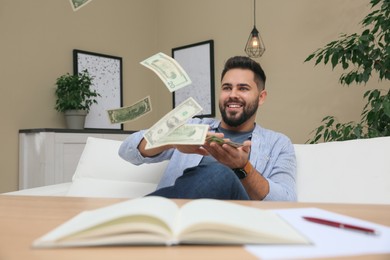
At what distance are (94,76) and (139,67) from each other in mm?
642

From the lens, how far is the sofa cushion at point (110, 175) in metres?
1.72

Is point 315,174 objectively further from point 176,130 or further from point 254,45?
point 254,45

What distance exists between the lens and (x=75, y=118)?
3.12 metres

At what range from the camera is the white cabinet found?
107 inches

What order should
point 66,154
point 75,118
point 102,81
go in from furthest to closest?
point 102,81
point 75,118
point 66,154

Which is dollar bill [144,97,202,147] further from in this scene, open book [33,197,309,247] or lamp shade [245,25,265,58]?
lamp shade [245,25,265,58]

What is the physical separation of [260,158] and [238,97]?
341 millimetres

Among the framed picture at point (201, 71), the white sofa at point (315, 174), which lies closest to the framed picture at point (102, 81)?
the framed picture at point (201, 71)

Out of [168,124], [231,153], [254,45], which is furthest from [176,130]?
[254,45]

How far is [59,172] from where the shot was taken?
2.78 meters

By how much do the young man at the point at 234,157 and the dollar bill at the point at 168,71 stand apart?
0.25m

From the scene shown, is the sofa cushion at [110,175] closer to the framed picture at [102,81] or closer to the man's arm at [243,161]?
the man's arm at [243,161]

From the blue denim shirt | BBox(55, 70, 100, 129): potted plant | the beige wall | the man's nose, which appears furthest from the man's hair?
BBox(55, 70, 100, 129): potted plant

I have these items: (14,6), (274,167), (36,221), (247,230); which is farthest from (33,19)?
(247,230)
